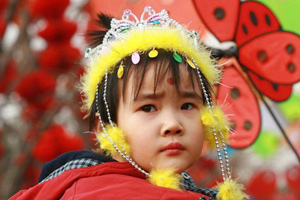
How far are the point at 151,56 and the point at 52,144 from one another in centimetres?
407

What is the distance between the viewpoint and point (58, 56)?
6438 millimetres

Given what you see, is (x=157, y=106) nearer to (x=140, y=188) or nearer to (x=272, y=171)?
(x=140, y=188)

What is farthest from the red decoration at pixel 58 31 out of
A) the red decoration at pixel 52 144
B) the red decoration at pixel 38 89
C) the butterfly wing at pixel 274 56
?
the butterfly wing at pixel 274 56

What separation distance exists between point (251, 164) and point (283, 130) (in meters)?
11.3

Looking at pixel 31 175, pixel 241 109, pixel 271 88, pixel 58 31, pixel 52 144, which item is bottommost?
pixel 31 175

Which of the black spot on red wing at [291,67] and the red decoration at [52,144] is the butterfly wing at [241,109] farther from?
the red decoration at [52,144]

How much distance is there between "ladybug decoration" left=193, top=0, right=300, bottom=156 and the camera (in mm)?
2480

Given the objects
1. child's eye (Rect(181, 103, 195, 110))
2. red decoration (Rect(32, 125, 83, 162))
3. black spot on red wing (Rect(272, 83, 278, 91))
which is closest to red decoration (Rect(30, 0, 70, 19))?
red decoration (Rect(32, 125, 83, 162))

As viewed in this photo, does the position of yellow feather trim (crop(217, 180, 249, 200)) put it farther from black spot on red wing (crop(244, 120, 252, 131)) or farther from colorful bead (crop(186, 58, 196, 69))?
black spot on red wing (crop(244, 120, 252, 131))

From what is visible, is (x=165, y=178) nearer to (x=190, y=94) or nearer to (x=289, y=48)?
(x=190, y=94)

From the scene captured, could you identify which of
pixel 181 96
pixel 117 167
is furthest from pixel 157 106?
pixel 117 167

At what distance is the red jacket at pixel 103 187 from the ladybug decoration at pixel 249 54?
92 cm

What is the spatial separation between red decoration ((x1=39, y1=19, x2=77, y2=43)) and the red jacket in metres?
4.89

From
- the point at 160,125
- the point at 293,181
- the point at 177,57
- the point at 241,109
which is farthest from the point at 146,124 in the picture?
the point at 293,181
